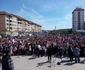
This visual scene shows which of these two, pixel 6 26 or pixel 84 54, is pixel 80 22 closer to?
pixel 6 26

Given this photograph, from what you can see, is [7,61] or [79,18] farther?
[79,18]

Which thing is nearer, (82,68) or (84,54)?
(82,68)

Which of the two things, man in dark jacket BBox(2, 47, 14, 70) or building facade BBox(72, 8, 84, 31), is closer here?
man in dark jacket BBox(2, 47, 14, 70)

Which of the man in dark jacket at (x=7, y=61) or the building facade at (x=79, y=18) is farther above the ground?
the building facade at (x=79, y=18)

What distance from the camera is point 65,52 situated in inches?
692

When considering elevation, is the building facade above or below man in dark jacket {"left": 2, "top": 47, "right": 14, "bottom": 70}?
above

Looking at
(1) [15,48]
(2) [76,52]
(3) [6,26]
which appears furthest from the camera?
(3) [6,26]

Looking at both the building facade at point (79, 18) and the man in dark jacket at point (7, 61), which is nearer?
the man in dark jacket at point (7, 61)

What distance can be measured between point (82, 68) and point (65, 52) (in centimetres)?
563

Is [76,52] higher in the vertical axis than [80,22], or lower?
lower

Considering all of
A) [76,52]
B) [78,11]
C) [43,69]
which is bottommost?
[43,69]

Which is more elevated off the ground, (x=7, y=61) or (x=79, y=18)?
(x=79, y=18)

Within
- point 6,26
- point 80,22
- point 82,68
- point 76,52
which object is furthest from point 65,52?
point 80,22

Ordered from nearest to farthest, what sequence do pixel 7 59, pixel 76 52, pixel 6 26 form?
pixel 7 59
pixel 76 52
pixel 6 26
